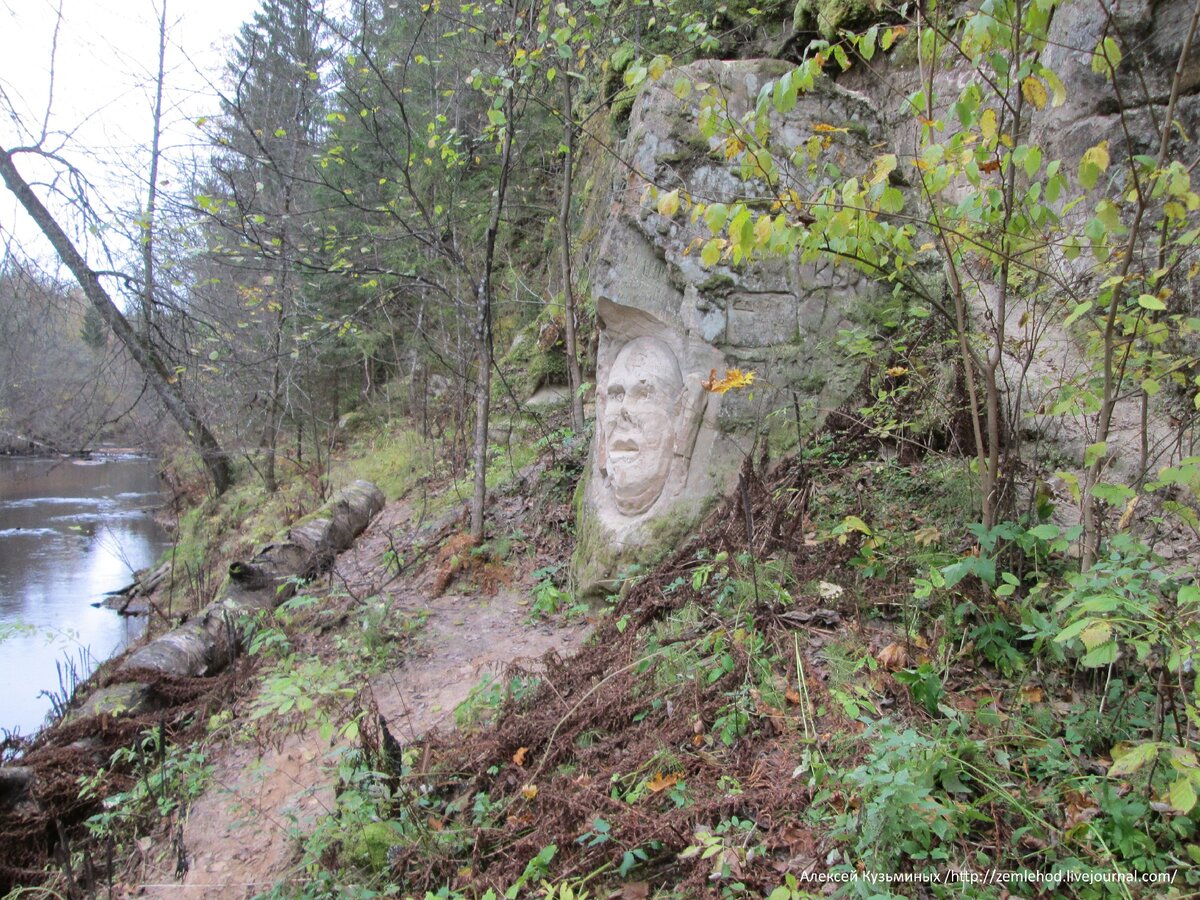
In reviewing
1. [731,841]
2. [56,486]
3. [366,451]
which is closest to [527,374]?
[366,451]

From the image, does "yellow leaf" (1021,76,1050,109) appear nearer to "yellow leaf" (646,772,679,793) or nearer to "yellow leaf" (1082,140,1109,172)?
"yellow leaf" (1082,140,1109,172)

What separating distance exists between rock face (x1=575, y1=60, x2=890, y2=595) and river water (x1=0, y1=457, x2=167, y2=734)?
4240 mm

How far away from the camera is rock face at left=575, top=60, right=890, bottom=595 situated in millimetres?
4477

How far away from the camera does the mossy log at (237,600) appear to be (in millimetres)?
4863

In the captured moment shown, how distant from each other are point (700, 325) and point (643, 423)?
0.73 meters

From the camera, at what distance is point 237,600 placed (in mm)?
6172

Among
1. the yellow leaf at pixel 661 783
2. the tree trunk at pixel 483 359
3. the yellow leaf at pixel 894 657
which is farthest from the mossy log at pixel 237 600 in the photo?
the yellow leaf at pixel 894 657

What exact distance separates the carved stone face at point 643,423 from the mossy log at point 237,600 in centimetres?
269

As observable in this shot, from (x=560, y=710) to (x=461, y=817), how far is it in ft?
1.97

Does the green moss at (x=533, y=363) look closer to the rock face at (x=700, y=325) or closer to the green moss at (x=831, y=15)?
the green moss at (x=831, y=15)

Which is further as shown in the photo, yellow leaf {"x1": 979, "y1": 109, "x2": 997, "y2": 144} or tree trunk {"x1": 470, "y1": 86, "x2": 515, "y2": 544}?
tree trunk {"x1": 470, "y1": 86, "x2": 515, "y2": 544}

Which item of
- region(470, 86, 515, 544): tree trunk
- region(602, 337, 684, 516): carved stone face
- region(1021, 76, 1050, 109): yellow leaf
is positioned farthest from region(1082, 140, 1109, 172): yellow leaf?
region(470, 86, 515, 544): tree trunk

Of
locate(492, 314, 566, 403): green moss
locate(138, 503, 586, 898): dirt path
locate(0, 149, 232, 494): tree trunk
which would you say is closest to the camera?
locate(138, 503, 586, 898): dirt path

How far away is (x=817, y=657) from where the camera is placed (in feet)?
9.61
